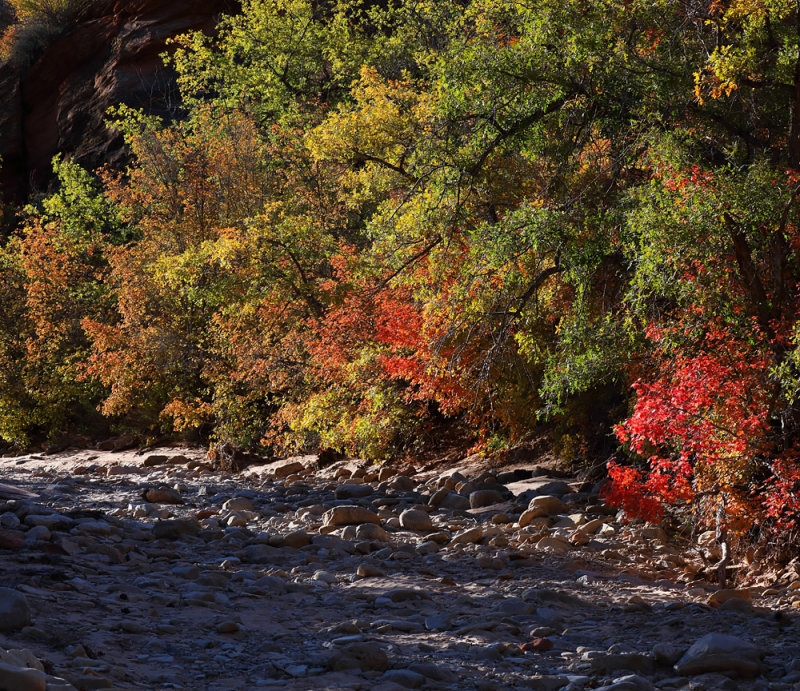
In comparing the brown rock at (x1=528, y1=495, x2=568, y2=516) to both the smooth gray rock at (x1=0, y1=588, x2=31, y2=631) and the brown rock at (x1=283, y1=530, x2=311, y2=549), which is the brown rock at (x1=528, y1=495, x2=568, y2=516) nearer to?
the brown rock at (x1=283, y1=530, x2=311, y2=549)

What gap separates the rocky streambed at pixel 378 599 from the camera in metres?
4.97

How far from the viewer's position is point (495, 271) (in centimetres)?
1120

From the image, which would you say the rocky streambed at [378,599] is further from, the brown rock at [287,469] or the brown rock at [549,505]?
the brown rock at [287,469]

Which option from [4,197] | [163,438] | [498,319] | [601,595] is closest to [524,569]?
[601,595]

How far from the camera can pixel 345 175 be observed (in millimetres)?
17203

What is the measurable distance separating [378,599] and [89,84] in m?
39.4

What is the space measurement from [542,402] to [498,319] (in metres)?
1.96

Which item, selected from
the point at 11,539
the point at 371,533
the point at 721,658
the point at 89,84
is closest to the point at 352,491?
the point at 371,533

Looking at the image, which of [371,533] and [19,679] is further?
[371,533]

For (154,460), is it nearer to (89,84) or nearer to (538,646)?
(538,646)

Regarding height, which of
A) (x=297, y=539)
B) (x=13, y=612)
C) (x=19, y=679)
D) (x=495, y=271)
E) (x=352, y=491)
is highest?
(x=495, y=271)

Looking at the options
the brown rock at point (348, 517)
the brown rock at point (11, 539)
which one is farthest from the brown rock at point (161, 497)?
the brown rock at point (11, 539)

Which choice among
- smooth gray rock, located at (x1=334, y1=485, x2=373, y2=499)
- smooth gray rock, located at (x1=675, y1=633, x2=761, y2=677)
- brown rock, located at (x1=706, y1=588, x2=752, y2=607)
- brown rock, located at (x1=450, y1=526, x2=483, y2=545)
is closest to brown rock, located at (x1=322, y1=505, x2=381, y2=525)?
brown rock, located at (x1=450, y1=526, x2=483, y2=545)

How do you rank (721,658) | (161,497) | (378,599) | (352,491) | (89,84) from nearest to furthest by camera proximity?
(721,658), (378,599), (161,497), (352,491), (89,84)
